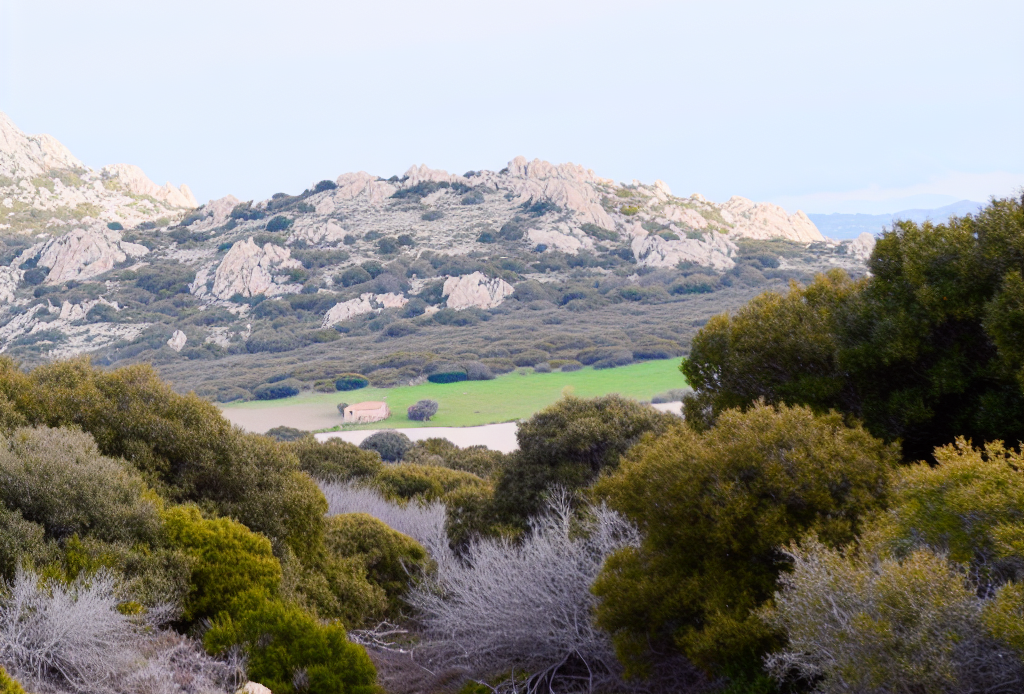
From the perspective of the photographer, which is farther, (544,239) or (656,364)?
(544,239)

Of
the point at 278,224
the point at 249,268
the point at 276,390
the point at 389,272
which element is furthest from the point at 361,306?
the point at 278,224

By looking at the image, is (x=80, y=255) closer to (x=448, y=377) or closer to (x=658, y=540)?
(x=448, y=377)

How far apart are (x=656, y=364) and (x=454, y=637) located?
128ft

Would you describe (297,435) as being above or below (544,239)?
below

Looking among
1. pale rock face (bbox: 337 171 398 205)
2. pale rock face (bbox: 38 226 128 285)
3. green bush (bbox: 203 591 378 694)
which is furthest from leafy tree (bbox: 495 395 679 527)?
pale rock face (bbox: 337 171 398 205)

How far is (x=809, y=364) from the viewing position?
8.88m

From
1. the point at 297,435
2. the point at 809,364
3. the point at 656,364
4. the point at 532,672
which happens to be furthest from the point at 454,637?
the point at 656,364

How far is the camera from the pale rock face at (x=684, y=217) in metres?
91.3

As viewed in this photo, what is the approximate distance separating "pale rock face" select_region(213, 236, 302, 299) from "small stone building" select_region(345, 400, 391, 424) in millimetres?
38680

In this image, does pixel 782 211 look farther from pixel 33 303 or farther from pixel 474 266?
pixel 33 303

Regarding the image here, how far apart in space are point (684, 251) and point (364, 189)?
45.3 meters

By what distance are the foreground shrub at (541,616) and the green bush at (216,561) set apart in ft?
5.65

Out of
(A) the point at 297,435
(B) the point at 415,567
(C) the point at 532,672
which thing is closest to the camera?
(C) the point at 532,672

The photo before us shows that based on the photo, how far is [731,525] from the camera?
5.55 m
